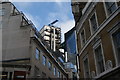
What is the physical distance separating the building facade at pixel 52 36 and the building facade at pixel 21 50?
1687 inches

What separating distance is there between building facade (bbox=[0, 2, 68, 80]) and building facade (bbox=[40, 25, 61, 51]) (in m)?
42.9

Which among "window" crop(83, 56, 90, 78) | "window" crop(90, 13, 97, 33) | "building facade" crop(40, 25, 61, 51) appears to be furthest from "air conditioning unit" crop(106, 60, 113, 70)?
"building facade" crop(40, 25, 61, 51)

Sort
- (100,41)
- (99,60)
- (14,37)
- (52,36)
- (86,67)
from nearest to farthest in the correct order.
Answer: (100,41) → (99,60) → (86,67) → (14,37) → (52,36)

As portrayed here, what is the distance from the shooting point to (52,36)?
7938cm

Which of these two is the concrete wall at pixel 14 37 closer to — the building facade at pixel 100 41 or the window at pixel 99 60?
the building facade at pixel 100 41

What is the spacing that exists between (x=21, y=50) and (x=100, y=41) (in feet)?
50.6

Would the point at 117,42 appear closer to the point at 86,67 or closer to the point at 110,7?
the point at 110,7

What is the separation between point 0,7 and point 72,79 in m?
25.4

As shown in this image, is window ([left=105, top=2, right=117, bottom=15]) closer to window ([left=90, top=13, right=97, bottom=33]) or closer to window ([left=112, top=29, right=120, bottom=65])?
window ([left=90, top=13, right=97, bottom=33])

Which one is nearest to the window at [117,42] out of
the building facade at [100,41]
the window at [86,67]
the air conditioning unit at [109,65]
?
the building facade at [100,41]

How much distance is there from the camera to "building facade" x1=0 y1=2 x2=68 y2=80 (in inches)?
961

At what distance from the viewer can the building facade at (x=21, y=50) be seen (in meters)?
24.4

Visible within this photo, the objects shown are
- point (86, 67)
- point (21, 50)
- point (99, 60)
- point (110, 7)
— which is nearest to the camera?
point (110, 7)

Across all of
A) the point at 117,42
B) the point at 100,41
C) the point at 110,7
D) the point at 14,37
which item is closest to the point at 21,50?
the point at 14,37
